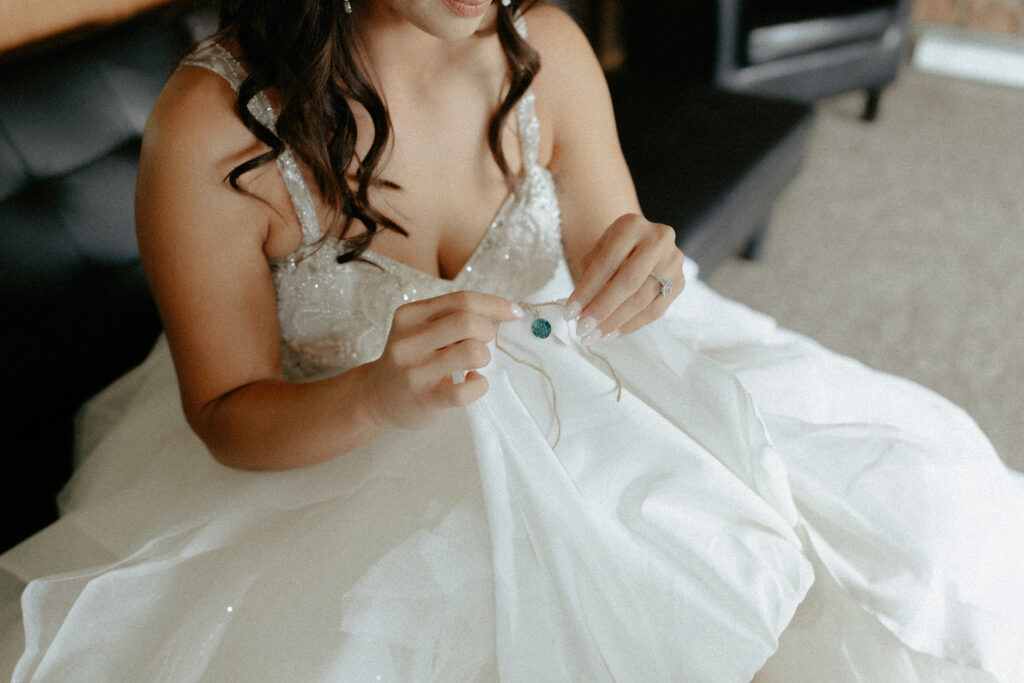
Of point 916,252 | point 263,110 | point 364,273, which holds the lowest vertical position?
point 916,252

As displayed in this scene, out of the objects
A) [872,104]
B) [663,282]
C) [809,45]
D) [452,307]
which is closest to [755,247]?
[809,45]

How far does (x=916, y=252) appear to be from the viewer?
2174mm

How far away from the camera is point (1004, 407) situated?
173 cm

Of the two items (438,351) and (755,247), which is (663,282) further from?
(755,247)

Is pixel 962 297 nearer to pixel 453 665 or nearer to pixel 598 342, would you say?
pixel 598 342

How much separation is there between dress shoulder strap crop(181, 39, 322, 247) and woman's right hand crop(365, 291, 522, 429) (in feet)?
0.99

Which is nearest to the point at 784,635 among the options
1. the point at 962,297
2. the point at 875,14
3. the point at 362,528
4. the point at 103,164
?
the point at 362,528

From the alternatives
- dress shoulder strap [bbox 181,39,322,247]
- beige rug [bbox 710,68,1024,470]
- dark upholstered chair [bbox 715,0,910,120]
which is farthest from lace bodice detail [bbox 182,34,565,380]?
dark upholstered chair [bbox 715,0,910,120]

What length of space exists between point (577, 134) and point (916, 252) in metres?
1.56

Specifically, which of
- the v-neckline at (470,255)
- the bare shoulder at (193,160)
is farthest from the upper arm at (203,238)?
the v-neckline at (470,255)

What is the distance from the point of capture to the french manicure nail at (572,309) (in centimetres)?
75

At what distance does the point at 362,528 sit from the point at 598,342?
0.35m

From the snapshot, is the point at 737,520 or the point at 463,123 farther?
the point at 463,123

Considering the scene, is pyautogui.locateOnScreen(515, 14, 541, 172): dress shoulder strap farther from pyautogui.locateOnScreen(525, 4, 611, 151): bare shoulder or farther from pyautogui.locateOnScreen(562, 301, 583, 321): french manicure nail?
pyautogui.locateOnScreen(562, 301, 583, 321): french manicure nail
